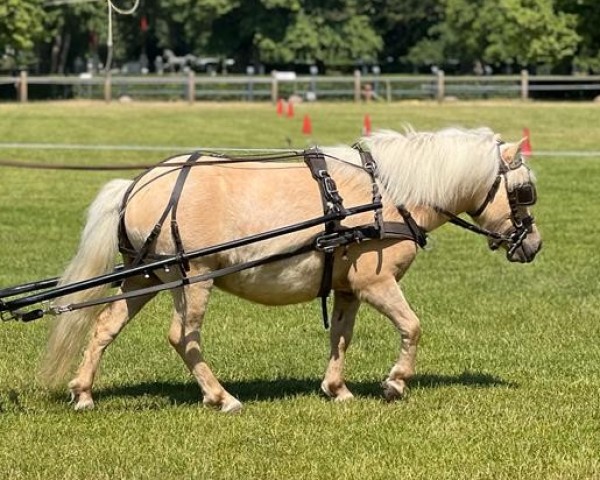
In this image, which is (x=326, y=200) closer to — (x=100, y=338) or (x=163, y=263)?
(x=163, y=263)

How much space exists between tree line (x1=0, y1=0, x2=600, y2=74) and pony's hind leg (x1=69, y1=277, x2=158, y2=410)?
56998mm

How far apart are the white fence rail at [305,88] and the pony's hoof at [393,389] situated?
51392mm

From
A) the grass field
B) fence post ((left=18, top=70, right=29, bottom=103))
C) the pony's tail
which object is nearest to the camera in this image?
the grass field

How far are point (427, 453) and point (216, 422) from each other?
135 centimetres

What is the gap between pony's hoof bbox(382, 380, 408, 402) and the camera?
731 centimetres

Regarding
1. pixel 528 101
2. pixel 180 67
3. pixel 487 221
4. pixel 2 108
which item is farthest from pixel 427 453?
pixel 180 67

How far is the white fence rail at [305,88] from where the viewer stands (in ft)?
194

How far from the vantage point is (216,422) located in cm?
692

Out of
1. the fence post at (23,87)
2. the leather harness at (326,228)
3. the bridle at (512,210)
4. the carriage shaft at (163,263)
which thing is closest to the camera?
the carriage shaft at (163,263)

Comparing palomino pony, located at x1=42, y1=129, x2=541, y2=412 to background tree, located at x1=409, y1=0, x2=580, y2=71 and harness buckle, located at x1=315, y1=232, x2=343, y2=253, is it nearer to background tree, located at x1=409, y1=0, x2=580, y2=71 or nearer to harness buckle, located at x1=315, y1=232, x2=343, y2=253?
harness buckle, located at x1=315, y1=232, x2=343, y2=253

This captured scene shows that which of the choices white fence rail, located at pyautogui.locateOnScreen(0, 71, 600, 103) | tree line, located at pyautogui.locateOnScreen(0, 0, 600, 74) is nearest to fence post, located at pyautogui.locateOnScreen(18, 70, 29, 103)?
white fence rail, located at pyautogui.locateOnScreen(0, 71, 600, 103)

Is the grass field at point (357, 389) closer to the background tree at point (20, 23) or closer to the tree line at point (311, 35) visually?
the background tree at point (20, 23)

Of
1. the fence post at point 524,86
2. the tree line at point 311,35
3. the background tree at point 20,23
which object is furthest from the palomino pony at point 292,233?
the background tree at point 20,23

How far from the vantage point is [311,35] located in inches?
3127
